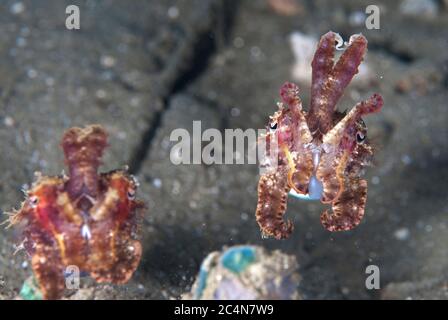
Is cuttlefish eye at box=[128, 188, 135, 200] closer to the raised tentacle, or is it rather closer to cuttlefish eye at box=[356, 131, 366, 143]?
the raised tentacle

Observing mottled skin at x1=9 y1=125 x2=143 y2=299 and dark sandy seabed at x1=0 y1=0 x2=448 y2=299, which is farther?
dark sandy seabed at x1=0 y1=0 x2=448 y2=299

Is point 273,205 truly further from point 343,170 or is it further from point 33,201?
point 33,201

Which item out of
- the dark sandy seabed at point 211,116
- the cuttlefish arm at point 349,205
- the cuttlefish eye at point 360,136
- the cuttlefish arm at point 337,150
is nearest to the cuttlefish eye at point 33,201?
the dark sandy seabed at point 211,116

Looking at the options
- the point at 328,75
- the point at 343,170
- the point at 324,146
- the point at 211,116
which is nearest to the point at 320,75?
Answer: the point at 328,75

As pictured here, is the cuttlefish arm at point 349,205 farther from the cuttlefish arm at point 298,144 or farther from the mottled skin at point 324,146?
the cuttlefish arm at point 298,144

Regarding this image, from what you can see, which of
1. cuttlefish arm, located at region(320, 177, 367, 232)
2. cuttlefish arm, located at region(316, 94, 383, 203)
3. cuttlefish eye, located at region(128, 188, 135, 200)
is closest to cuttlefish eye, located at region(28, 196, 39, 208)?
cuttlefish eye, located at region(128, 188, 135, 200)
